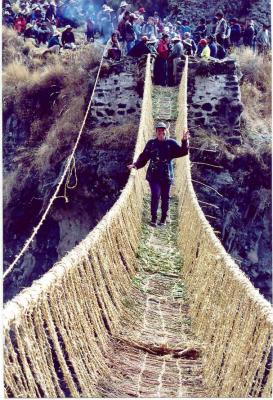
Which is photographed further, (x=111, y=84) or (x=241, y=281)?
(x=111, y=84)

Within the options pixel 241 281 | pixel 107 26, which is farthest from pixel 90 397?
pixel 107 26

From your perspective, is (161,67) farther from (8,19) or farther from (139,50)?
(8,19)

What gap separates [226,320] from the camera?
395 centimetres

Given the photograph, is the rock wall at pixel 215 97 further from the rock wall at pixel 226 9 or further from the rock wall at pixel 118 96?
the rock wall at pixel 226 9

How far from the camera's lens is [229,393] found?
349cm

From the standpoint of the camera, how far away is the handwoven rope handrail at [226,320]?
3.16 meters

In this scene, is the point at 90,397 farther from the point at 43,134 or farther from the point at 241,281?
the point at 43,134

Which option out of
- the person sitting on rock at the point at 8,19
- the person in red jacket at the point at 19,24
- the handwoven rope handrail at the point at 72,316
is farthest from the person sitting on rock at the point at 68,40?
the handwoven rope handrail at the point at 72,316

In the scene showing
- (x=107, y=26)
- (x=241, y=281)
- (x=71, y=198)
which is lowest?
(x=241, y=281)

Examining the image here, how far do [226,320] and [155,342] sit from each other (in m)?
0.80

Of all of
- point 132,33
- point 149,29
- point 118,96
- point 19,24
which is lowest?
point 118,96

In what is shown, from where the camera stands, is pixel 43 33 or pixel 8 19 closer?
pixel 43 33

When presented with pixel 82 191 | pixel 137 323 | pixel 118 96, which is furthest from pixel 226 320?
pixel 118 96

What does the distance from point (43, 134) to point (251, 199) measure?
5.40 metres
